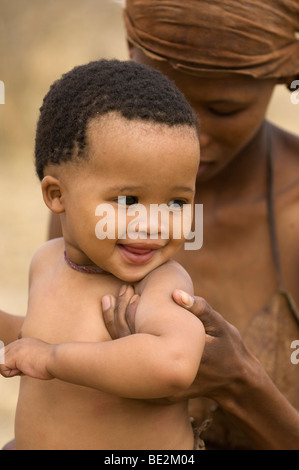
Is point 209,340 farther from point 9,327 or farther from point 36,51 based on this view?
point 36,51

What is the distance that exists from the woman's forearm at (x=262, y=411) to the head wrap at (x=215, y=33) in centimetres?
105

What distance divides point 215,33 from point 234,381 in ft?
3.89

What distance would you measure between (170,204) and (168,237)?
0.28 feet

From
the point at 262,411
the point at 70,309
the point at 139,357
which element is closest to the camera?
the point at 139,357

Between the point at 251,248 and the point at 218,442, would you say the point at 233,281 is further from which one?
the point at 218,442

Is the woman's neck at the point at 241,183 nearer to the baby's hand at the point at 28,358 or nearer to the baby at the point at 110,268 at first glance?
the baby at the point at 110,268

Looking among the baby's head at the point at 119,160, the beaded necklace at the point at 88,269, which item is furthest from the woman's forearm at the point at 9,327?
the baby's head at the point at 119,160

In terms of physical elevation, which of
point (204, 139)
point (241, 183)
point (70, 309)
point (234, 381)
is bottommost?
point (234, 381)

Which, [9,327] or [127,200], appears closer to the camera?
[127,200]

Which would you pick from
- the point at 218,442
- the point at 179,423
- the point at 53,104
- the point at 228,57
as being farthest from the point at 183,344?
the point at 218,442

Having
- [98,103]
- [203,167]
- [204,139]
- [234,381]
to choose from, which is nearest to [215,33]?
[204,139]

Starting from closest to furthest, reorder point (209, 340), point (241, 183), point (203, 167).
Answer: point (209, 340)
point (203, 167)
point (241, 183)

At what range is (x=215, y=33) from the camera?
2629 millimetres

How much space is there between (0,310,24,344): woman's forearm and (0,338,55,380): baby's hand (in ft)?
1.05
